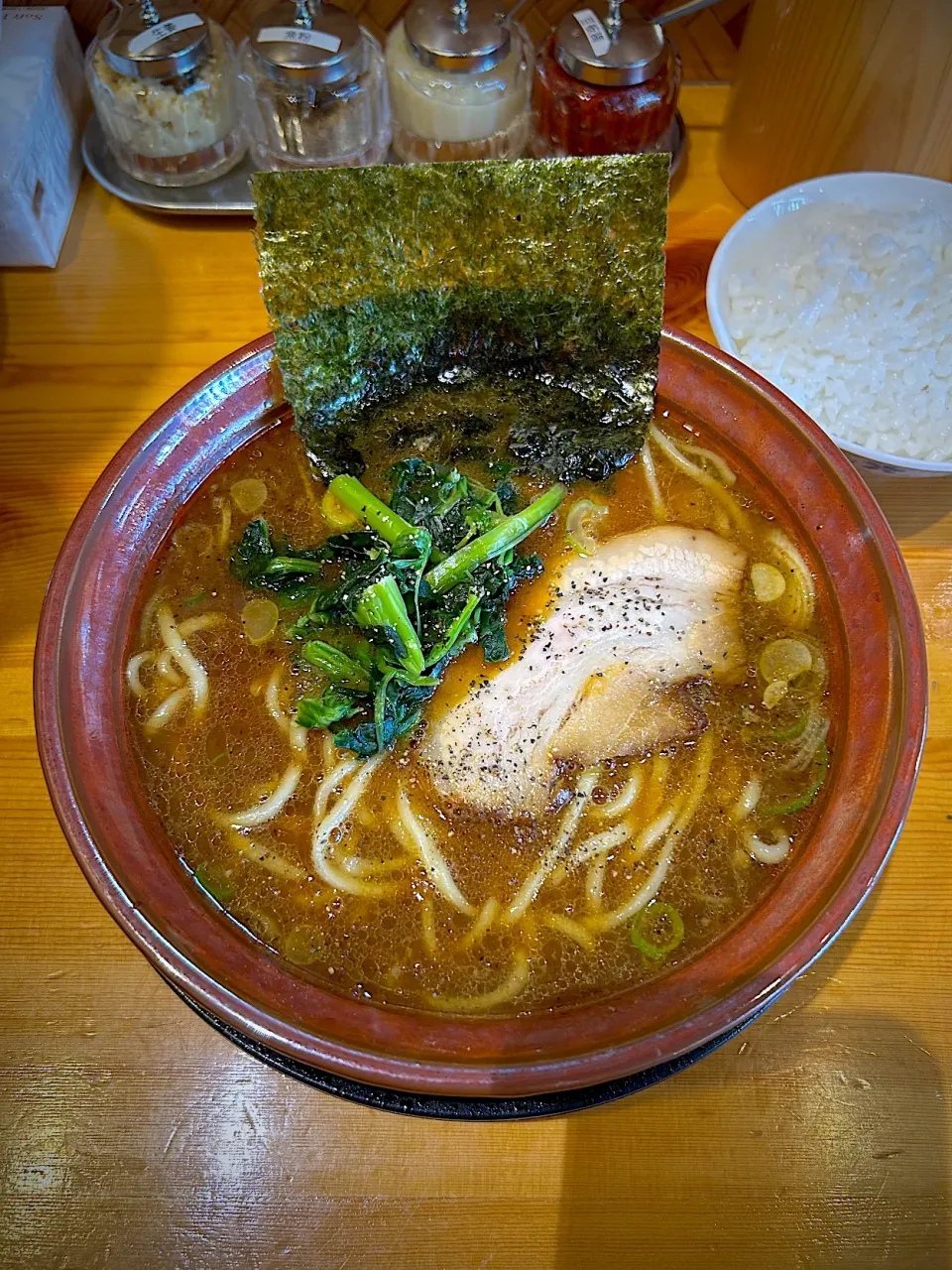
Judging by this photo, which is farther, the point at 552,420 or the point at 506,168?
the point at 552,420

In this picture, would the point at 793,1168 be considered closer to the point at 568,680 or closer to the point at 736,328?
the point at 568,680

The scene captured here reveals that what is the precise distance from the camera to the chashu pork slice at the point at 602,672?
1.39 m

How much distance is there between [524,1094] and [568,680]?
0.65 meters

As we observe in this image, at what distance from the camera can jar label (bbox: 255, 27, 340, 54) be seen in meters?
1.94

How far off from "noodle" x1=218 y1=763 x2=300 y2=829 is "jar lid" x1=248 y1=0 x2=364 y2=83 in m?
1.58

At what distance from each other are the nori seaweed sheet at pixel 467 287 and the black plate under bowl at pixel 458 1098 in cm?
96

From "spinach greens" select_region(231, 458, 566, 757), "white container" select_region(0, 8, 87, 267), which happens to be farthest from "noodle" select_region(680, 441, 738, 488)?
"white container" select_region(0, 8, 87, 267)

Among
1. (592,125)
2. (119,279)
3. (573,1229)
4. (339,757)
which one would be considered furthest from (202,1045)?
(592,125)

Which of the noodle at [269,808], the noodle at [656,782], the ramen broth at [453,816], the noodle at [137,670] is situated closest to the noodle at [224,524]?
the ramen broth at [453,816]

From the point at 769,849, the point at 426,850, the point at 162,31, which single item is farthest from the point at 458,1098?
the point at 162,31

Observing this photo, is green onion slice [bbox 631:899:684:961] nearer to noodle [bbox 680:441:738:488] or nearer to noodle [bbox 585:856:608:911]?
noodle [bbox 585:856:608:911]

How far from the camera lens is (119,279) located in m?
2.12

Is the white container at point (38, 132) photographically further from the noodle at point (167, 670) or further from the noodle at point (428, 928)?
the noodle at point (428, 928)

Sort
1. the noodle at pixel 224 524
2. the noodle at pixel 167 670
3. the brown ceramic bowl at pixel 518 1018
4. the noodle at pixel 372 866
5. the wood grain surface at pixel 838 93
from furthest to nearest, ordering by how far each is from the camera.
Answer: the wood grain surface at pixel 838 93, the noodle at pixel 224 524, the noodle at pixel 167 670, the noodle at pixel 372 866, the brown ceramic bowl at pixel 518 1018
